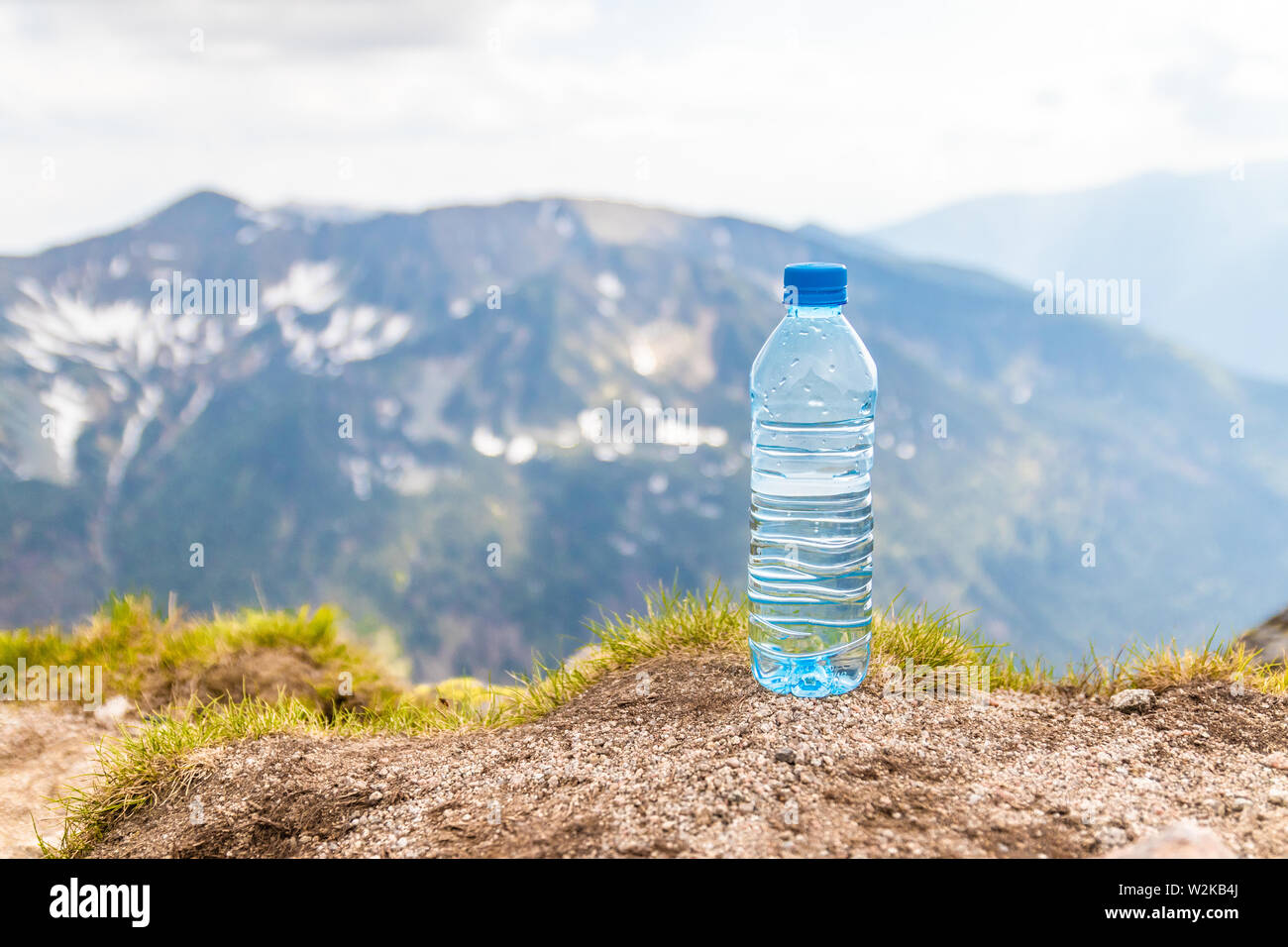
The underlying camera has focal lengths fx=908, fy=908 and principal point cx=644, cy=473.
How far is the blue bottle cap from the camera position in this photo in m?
3.96

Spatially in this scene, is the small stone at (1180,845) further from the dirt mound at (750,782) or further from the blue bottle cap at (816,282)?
the blue bottle cap at (816,282)

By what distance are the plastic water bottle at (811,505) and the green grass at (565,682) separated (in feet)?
1.05

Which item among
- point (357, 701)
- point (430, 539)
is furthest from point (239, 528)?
point (357, 701)

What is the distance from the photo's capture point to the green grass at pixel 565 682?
13.5ft

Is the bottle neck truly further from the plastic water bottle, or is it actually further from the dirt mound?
the dirt mound

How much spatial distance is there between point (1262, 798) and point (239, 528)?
198540mm

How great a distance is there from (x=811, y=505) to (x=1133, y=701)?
5.73 feet

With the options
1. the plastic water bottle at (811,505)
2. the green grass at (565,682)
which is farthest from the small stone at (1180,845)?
the green grass at (565,682)

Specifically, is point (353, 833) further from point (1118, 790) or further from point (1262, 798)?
point (1262, 798)

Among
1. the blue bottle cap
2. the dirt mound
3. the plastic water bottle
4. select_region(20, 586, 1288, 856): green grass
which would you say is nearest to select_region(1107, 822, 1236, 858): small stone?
the dirt mound

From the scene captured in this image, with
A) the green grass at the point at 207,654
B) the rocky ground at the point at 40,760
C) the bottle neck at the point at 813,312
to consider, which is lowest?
the rocky ground at the point at 40,760

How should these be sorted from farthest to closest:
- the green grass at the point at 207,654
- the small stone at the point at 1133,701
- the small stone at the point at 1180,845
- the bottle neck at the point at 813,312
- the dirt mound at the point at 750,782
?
the green grass at the point at 207,654 < the small stone at the point at 1133,701 < the bottle neck at the point at 813,312 < the dirt mound at the point at 750,782 < the small stone at the point at 1180,845

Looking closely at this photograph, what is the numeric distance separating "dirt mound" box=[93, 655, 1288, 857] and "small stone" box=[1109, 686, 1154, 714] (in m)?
0.04

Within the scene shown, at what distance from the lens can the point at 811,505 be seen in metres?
4.77
